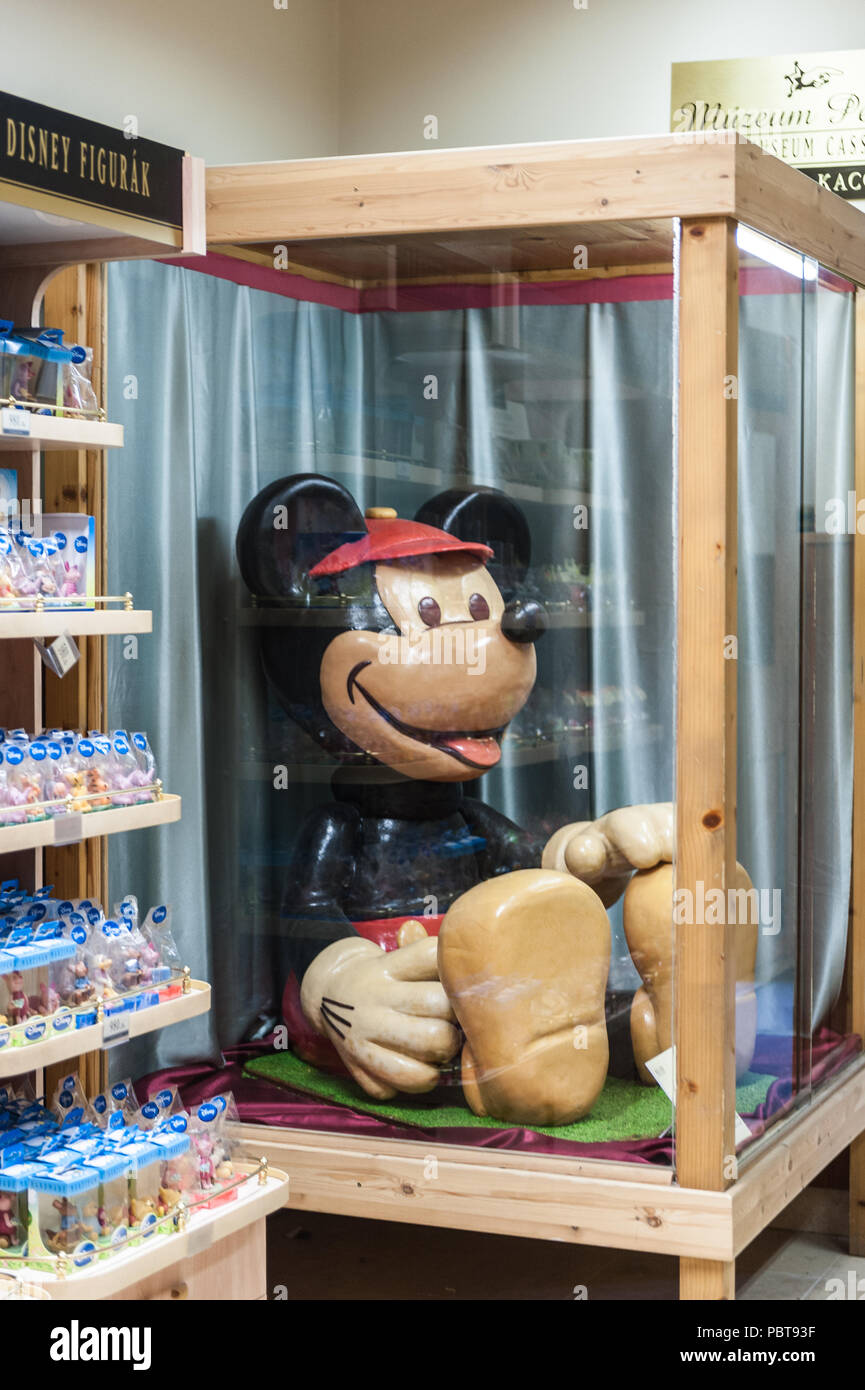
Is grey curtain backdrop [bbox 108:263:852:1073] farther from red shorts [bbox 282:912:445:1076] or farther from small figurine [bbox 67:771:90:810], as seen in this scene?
small figurine [bbox 67:771:90:810]

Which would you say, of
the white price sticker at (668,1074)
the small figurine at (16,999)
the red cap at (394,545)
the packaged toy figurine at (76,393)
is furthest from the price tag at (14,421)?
the white price sticker at (668,1074)

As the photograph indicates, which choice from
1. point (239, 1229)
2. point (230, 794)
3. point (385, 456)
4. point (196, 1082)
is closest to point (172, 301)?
point (385, 456)

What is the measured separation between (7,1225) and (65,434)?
1.06m

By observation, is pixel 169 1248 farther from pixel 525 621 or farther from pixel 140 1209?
pixel 525 621

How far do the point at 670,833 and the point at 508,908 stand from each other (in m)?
0.31

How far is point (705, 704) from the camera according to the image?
2537 mm

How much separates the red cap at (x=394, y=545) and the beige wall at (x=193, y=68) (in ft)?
3.42

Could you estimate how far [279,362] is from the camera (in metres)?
2.86

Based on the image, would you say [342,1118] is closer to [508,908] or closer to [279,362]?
[508,908]

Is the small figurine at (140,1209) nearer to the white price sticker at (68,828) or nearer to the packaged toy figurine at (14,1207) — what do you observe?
the packaged toy figurine at (14,1207)

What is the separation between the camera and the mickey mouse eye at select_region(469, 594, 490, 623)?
109 inches

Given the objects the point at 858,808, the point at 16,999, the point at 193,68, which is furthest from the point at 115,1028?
the point at 193,68

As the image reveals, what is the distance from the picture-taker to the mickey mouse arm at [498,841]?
110 inches

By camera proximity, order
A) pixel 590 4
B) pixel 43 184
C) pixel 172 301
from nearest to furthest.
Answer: pixel 43 184 → pixel 172 301 → pixel 590 4
